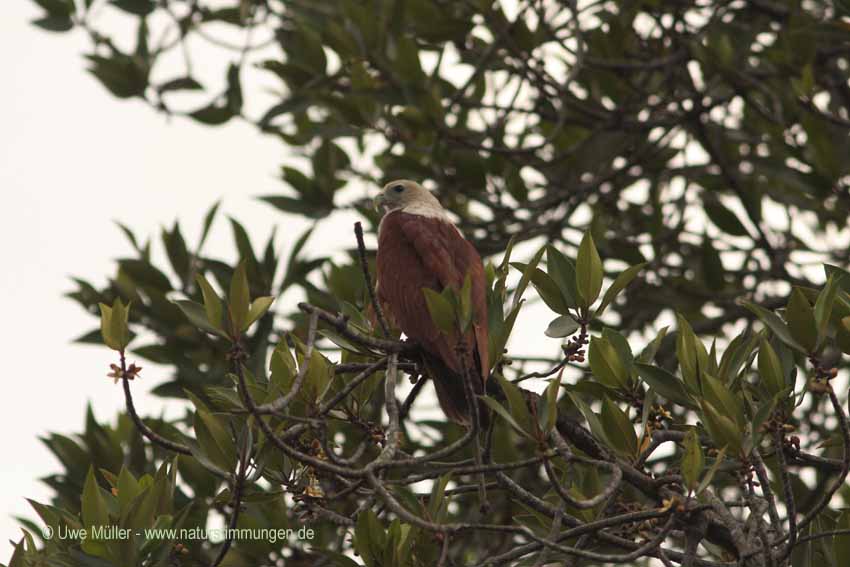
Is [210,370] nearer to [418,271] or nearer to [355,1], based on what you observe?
[418,271]

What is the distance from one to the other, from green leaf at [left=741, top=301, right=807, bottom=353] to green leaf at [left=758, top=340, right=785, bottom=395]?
4cm

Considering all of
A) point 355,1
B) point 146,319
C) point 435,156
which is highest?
point 355,1

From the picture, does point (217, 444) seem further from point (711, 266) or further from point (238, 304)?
point (711, 266)

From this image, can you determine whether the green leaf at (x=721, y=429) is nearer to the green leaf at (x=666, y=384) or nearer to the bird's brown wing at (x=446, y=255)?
the green leaf at (x=666, y=384)

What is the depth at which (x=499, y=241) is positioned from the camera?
5.89m

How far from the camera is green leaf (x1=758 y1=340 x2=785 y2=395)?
300 centimetres

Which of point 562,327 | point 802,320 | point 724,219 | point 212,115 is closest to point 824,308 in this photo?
point 802,320

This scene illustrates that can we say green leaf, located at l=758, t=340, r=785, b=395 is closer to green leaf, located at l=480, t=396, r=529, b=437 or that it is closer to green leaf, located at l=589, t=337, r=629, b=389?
green leaf, located at l=589, t=337, r=629, b=389

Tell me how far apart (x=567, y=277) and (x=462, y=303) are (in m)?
0.55

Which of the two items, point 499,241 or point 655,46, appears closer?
point 499,241

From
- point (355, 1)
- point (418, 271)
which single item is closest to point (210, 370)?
point (418, 271)

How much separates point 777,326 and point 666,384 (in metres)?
0.34

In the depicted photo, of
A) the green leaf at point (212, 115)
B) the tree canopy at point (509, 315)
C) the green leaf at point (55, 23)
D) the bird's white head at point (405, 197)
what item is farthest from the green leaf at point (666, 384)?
the green leaf at point (55, 23)

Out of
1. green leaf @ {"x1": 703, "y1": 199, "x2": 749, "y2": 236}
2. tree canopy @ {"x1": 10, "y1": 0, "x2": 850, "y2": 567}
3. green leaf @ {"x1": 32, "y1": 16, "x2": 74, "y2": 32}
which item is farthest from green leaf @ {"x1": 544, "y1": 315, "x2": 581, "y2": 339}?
green leaf @ {"x1": 32, "y1": 16, "x2": 74, "y2": 32}
